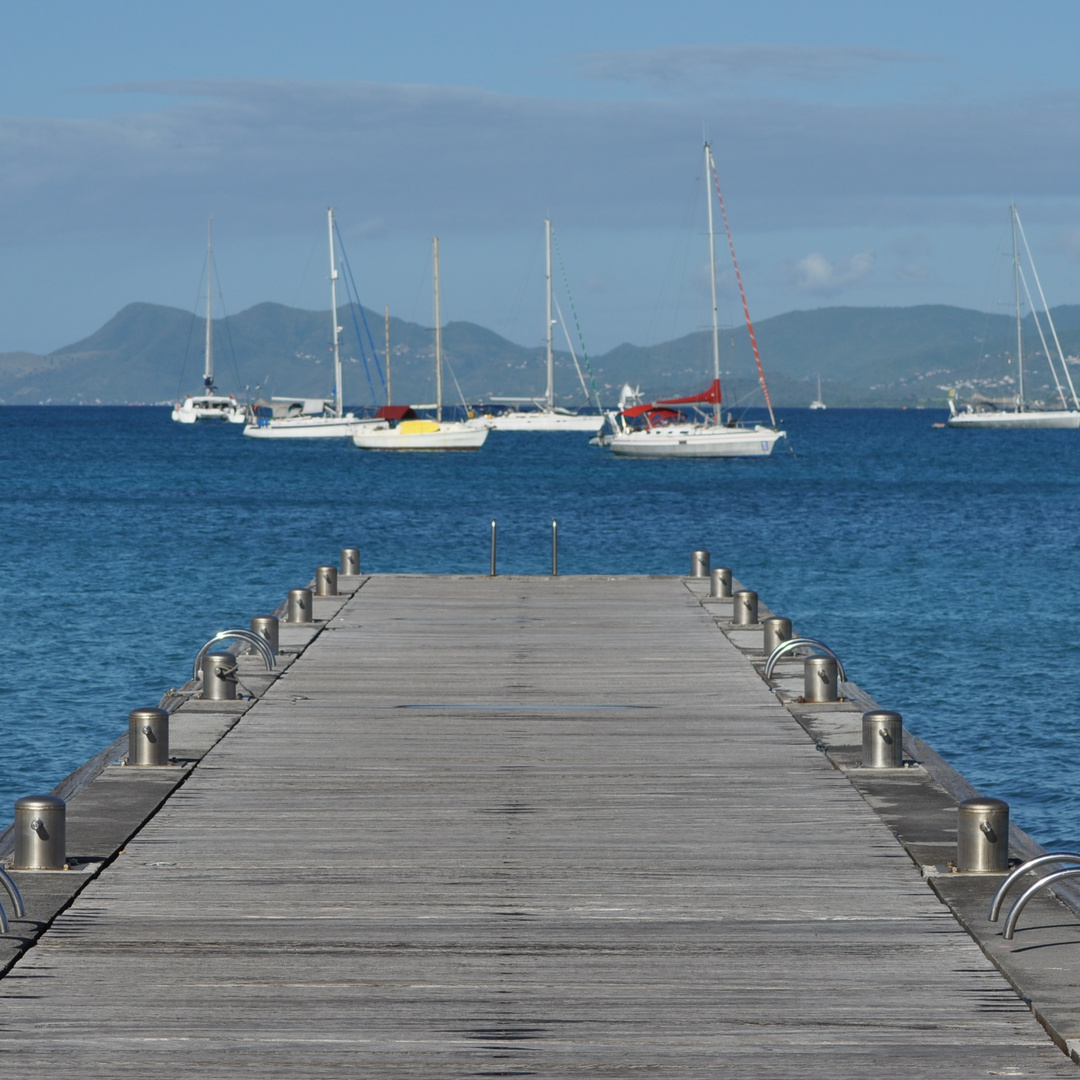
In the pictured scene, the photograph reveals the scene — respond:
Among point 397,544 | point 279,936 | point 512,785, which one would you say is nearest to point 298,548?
point 397,544

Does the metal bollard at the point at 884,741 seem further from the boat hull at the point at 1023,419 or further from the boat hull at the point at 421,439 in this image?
the boat hull at the point at 1023,419

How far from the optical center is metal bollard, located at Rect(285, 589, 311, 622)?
18766 millimetres

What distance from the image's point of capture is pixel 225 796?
10367 millimetres

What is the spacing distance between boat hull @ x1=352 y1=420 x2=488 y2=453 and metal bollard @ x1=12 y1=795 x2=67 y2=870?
95.7 meters

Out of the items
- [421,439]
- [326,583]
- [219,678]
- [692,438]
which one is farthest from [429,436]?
[219,678]

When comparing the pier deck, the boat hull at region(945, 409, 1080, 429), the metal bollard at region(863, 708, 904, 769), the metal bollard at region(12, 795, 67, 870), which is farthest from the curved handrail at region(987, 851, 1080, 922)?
the boat hull at region(945, 409, 1080, 429)

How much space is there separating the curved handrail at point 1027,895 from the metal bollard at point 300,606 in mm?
12361

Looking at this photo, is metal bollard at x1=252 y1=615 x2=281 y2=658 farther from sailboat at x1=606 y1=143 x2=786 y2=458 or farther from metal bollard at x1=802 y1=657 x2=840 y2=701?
sailboat at x1=606 y1=143 x2=786 y2=458

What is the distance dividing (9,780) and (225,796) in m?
8.71

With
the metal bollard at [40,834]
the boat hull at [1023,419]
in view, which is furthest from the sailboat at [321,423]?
the metal bollard at [40,834]

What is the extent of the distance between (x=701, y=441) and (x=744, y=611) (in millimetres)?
71665

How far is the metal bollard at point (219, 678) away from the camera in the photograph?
44.7ft

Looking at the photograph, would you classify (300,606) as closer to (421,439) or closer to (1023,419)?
(421,439)

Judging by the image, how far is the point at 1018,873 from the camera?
24.5 ft
